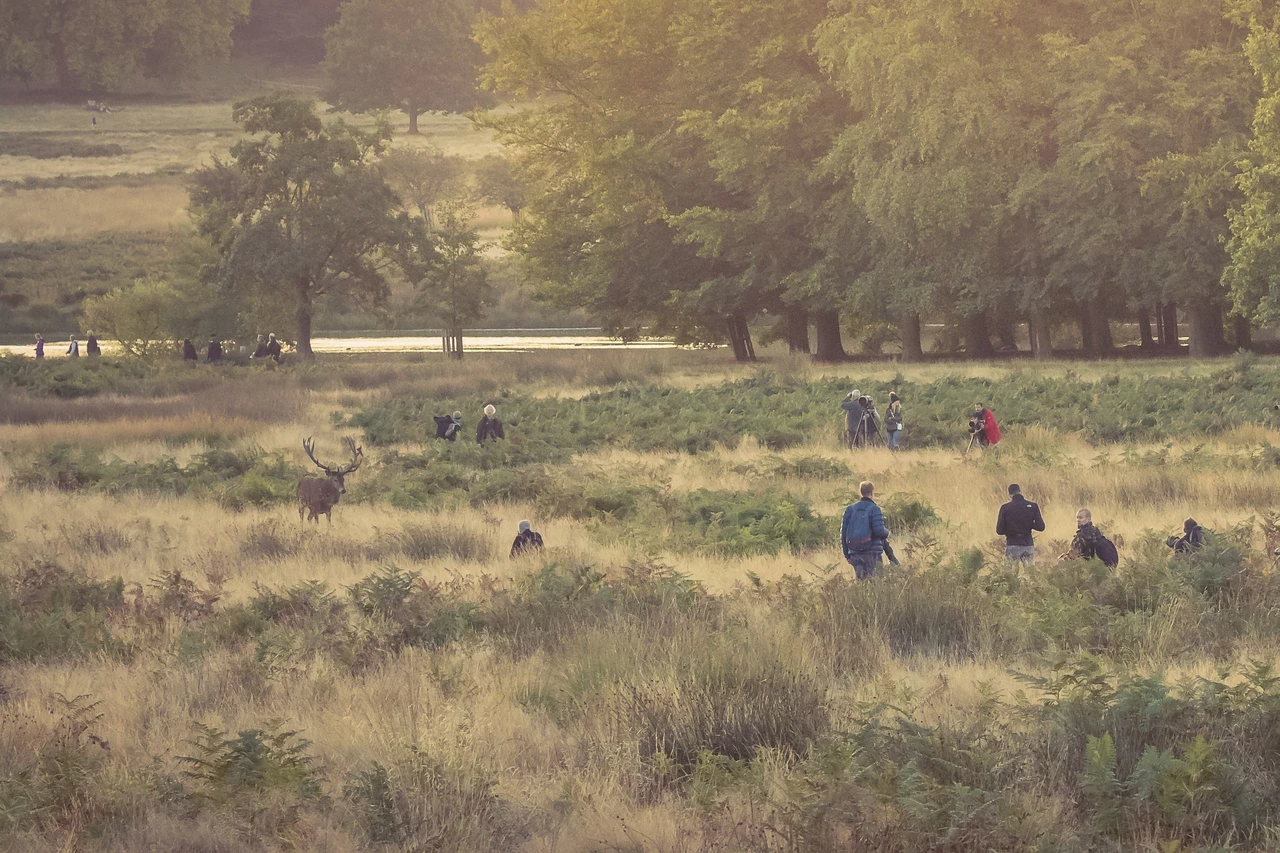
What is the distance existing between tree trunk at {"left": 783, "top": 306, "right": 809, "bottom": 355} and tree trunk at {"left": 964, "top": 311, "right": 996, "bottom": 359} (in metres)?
6.39

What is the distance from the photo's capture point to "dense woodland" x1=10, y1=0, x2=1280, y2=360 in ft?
133

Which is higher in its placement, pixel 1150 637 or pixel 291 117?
pixel 291 117

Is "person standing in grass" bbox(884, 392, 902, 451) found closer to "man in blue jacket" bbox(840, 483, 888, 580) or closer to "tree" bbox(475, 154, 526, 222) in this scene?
"man in blue jacket" bbox(840, 483, 888, 580)

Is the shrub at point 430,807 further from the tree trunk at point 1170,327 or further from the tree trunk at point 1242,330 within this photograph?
the tree trunk at point 1170,327

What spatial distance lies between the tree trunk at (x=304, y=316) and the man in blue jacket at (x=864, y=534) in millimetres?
41172

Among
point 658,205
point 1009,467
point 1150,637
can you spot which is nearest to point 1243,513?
point 1009,467

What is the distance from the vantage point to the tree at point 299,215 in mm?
51406

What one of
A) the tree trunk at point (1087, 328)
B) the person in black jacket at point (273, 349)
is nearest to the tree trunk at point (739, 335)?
the tree trunk at point (1087, 328)

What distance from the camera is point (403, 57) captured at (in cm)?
12612

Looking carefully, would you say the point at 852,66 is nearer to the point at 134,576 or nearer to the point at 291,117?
the point at 291,117

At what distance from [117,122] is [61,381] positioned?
90.3 meters

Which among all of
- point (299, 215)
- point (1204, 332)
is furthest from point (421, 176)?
point (1204, 332)

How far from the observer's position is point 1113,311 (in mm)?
56406

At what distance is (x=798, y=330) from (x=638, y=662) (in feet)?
155
